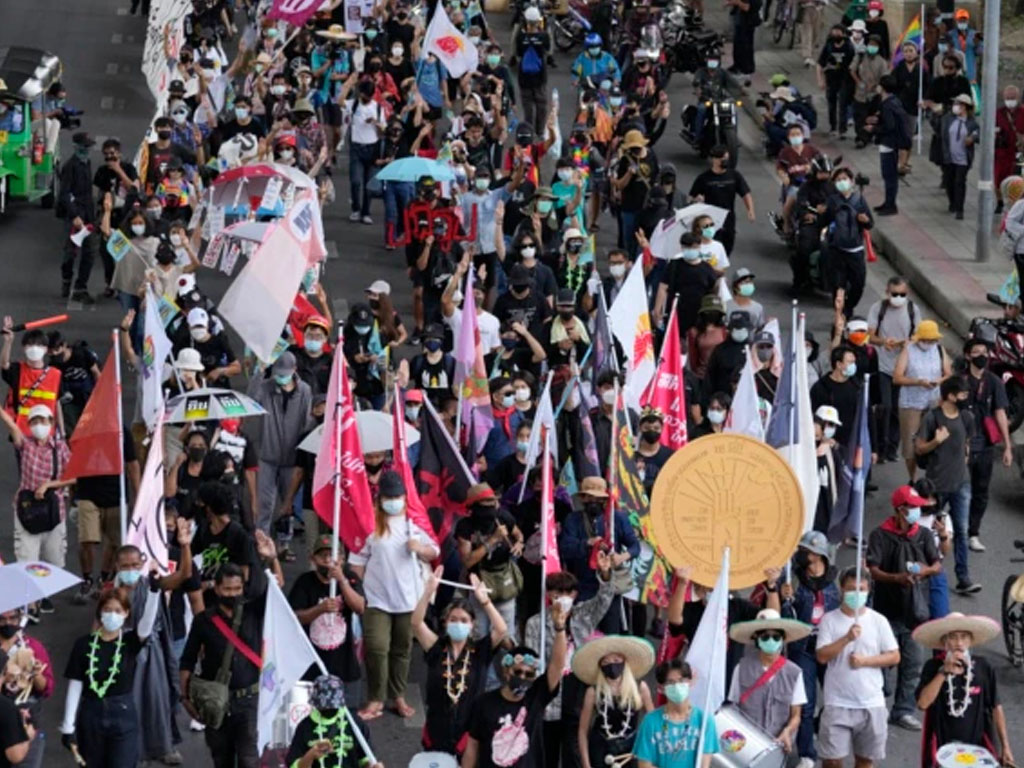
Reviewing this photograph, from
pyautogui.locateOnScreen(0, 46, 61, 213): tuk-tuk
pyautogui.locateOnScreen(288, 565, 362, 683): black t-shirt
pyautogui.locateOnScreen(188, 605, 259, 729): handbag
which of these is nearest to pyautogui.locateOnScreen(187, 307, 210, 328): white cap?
pyautogui.locateOnScreen(288, 565, 362, 683): black t-shirt

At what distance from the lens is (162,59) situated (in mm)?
31438

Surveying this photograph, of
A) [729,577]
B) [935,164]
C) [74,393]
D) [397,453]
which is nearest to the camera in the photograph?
[729,577]

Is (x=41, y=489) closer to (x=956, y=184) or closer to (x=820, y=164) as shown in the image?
(x=820, y=164)

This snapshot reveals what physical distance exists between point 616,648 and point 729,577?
1.63 metres

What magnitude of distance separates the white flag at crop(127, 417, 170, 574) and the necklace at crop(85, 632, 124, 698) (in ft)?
2.95

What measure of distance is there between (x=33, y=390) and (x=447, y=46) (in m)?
12.6

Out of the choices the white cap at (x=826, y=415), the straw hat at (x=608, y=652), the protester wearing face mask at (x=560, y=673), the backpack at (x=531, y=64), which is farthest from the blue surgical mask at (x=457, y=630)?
the backpack at (x=531, y=64)

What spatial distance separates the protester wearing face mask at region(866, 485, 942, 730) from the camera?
19.9m

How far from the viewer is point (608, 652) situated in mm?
17297

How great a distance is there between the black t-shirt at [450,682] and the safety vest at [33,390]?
5.68 m

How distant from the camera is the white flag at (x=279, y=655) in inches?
688

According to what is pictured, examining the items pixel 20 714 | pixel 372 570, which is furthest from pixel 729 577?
pixel 20 714

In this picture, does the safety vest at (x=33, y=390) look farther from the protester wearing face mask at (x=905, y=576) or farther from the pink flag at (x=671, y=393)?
the protester wearing face mask at (x=905, y=576)

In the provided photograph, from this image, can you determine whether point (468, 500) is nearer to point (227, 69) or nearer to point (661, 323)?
point (661, 323)
